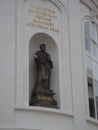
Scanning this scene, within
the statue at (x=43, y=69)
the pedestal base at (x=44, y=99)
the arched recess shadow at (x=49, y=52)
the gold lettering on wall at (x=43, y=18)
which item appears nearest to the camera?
the pedestal base at (x=44, y=99)

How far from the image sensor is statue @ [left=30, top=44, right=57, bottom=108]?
50.0 ft

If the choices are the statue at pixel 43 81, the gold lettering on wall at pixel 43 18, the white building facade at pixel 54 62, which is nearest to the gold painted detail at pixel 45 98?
the statue at pixel 43 81

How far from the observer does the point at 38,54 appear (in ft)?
51.5

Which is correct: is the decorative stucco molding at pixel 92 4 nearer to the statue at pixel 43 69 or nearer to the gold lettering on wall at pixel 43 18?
the gold lettering on wall at pixel 43 18

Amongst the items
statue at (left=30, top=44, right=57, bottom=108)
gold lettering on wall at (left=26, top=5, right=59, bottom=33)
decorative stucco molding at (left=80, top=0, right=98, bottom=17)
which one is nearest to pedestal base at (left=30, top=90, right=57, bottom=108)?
statue at (left=30, top=44, right=57, bottom=108)

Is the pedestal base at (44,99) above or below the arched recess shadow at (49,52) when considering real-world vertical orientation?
below

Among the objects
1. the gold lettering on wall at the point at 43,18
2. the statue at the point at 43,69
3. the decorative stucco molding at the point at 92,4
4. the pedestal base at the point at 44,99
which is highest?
the decorative stucco molding at the point at 92,4

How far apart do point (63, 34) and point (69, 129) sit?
2915mm

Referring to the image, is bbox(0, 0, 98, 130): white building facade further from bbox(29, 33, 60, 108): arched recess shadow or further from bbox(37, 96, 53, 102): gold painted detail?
bbox(37, 96, 53, 102): gold painted detail

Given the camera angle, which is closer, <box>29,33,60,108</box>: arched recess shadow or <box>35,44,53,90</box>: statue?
<box>35,44,53,90</box>: statue

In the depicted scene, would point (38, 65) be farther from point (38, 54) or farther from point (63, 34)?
point (63, 34)

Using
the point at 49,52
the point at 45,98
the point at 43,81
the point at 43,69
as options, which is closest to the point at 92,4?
the point at 49,52

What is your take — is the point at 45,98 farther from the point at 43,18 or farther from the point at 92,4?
the point at 92,4

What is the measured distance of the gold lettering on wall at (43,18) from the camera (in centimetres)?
1588
